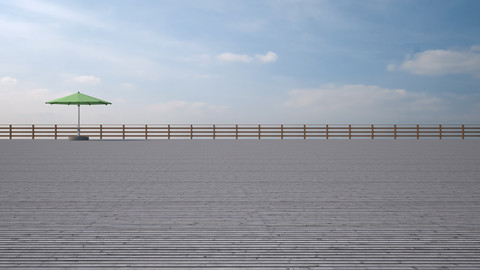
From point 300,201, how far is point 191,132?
2485 cm

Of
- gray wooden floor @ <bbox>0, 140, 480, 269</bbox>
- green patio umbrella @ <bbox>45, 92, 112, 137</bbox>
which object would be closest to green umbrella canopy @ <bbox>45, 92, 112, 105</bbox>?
green patio umbrella @ <bbox>45, 92, 112, 137</bbox>

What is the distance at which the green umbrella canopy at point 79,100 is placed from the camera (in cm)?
2497

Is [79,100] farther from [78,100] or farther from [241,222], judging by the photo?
[241,222]

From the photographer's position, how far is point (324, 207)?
4.70m

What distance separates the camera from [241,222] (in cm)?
398

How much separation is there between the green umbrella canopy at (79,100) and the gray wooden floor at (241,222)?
1863 cm

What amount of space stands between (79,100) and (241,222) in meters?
23.4

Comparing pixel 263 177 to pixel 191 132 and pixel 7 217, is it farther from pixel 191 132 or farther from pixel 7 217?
pixel 191 132

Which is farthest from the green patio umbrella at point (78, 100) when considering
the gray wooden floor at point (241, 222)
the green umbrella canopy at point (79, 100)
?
the gray wooden floor at point (241, 222)

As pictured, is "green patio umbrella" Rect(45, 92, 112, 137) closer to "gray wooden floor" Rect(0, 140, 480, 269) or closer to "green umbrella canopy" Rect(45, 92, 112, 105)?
"green umbrella canopy" Rect(45, 92, 112, 105)

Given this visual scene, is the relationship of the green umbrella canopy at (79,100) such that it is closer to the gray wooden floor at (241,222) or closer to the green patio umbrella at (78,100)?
the green patio umbrella at (78,100)

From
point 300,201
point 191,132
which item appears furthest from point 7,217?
point 191,132

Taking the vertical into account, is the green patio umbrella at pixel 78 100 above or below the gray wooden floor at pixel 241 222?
above

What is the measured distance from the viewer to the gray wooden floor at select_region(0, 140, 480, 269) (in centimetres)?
292
